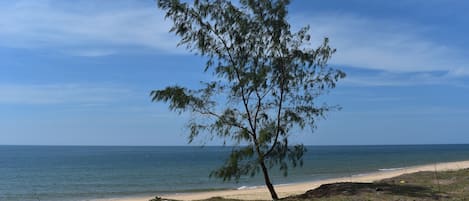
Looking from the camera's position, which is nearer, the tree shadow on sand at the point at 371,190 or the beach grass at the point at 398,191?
the beach grass at the point at 398,191

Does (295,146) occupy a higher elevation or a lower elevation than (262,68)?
lower

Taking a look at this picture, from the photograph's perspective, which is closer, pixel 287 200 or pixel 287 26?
pixel 287 200

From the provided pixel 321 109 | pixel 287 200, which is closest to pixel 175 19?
pixel 321 109

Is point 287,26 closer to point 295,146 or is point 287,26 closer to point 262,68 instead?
point 262,68

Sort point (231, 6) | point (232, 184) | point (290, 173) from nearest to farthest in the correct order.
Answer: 1. point (231, 6)
2. point (232, 184)
3. point (290, 173)

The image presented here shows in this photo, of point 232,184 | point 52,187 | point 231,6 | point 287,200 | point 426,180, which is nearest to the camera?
point 287,200

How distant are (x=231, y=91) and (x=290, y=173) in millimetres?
34166

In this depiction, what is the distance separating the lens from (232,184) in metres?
37.5

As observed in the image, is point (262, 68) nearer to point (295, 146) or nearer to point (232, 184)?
point (295, 146)

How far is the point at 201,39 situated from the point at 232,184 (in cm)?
2374

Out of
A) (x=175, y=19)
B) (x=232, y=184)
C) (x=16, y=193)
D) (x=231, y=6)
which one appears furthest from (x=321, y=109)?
(x=16, y=193)

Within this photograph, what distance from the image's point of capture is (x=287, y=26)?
49.5 ft

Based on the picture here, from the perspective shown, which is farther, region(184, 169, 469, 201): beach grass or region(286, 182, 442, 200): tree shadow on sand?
region(286, 182, 442, 200): tree shadow on sand

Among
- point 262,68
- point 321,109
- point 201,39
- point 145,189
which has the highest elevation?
point 201,39
